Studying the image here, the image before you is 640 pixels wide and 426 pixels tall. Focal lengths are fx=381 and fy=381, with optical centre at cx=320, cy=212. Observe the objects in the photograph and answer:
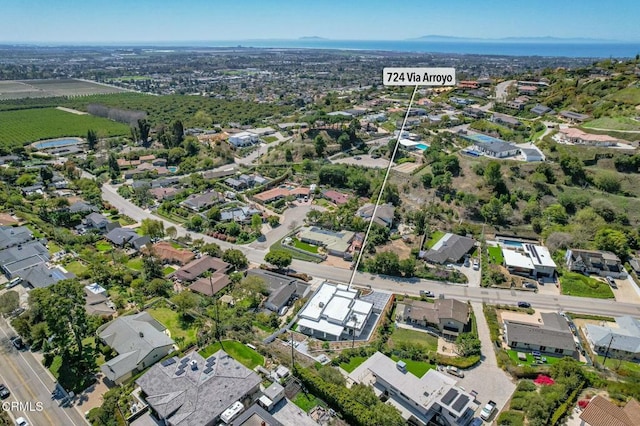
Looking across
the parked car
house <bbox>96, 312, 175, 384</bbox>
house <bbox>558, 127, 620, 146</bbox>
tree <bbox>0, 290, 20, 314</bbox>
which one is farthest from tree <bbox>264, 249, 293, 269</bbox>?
house <bbox>558, 127, 620, 146</bbox>

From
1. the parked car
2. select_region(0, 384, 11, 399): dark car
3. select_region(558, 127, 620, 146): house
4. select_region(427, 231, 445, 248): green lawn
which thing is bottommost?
select_region(0, 384, 11, 399): dark car

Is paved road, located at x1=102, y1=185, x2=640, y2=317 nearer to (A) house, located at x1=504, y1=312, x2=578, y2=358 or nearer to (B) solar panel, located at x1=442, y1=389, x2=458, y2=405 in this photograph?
(A) house, located at x1=504, y1=312, x2=578, y2=358

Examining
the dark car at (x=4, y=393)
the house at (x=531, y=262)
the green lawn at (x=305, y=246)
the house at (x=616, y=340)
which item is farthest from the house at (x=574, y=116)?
the dark car at (x=4, y=393)

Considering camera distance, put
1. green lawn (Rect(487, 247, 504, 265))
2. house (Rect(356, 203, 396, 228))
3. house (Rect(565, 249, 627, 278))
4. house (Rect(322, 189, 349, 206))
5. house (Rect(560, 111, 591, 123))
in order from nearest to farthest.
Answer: house (Rect(565, 249, 627, 278))
green lawn (Rect(487, 247, 504, 265))
house (Rect(356, 203, 396, 228))
house (Rect(322, 189, 349, 206))
house (Rect(560, 111, 591, 123))

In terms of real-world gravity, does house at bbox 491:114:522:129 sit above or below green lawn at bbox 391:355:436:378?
above

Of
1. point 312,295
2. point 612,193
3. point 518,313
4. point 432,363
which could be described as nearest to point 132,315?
point 312,295

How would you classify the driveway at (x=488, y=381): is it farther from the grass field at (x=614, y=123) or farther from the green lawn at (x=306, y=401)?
the grass field at (x=614, y=123)
